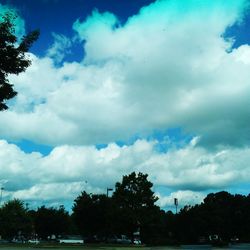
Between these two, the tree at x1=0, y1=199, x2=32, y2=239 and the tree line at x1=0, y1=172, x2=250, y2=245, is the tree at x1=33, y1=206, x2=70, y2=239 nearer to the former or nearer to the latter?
the tree line at x1=0, y1=172, x2=250, y2=245

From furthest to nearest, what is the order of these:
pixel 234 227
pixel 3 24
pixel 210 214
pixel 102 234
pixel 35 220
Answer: pixel 234 227, pixel 35 220, pixel 210 214, pixel 102 234, pixel 3 24

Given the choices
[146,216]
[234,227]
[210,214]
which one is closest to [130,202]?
[146,216]

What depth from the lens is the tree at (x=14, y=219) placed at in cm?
8862

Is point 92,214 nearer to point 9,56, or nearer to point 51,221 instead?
point 51,221

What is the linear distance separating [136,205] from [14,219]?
103ft

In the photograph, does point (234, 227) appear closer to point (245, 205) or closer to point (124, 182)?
point (245, 205)

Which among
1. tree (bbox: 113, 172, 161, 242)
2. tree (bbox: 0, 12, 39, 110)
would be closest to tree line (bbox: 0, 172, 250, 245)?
tree (bbox: 113, 172, 161, 242)

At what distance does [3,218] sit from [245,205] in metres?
62.1

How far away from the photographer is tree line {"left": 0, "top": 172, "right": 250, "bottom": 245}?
68.1 metres

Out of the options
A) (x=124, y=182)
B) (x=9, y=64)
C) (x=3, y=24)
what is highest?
(x=124, y=182)

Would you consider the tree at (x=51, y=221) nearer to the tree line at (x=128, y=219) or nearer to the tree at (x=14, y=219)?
the tree line at (x=128, y=219)

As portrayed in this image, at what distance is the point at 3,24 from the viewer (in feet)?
40.9

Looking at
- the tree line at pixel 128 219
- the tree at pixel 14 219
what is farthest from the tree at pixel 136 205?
the tree at pixel 14 219

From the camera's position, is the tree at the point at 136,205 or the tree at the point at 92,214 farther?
the tree at the point at 92,214
